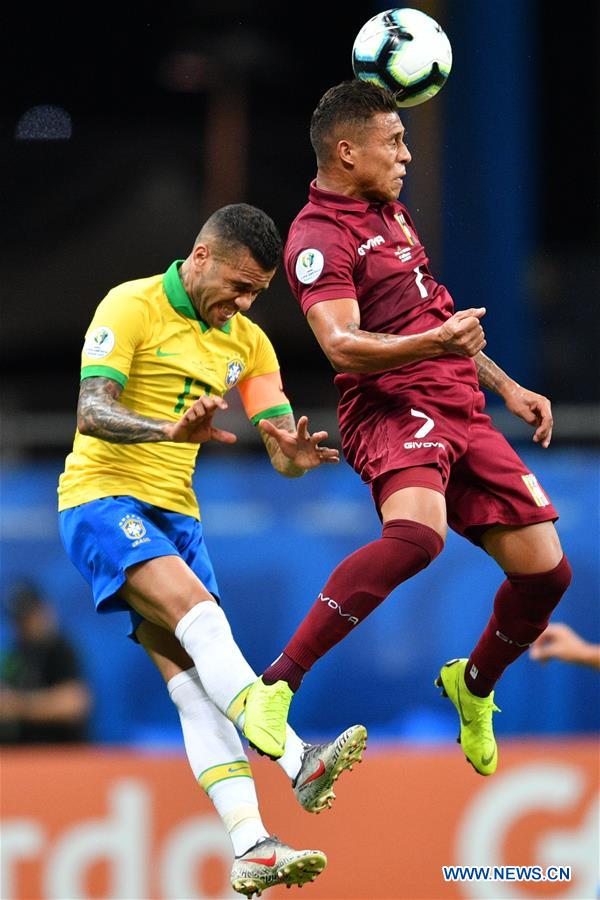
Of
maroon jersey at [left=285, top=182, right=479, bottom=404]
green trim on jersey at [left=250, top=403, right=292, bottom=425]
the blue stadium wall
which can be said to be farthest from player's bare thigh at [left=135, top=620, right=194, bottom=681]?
the blue stadium wall

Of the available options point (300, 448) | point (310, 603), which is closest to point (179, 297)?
point (300, 448)

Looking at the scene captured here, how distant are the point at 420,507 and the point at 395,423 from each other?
331 mm

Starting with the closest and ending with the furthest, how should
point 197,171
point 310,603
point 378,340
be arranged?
point 378,340 < point 310,603 < point 197,171

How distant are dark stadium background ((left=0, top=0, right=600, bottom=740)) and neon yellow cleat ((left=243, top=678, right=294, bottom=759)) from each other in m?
2.20

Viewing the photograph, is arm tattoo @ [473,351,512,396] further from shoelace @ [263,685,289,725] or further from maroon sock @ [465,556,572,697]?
shoelace @ [263,685,289,725]

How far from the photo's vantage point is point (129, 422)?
5020mm

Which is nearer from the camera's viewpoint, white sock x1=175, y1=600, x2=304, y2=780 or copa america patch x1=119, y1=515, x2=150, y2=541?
white sock x1=175, y1=600, x2=304, y2=780

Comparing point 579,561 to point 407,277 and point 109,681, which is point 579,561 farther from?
point 407,277

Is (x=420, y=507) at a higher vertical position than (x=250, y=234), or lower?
lower

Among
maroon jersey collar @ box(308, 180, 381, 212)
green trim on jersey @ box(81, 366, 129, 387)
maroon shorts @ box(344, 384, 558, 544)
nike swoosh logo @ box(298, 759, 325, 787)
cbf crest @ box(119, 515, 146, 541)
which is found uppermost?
maroon jersey collar @ box(308, 180, 381, 212)

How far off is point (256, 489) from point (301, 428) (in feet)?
13.7

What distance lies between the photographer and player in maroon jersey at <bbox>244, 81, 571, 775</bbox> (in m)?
4.88

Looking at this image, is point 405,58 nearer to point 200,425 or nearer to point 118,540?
point 200,425

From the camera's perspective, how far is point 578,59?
1600cm
